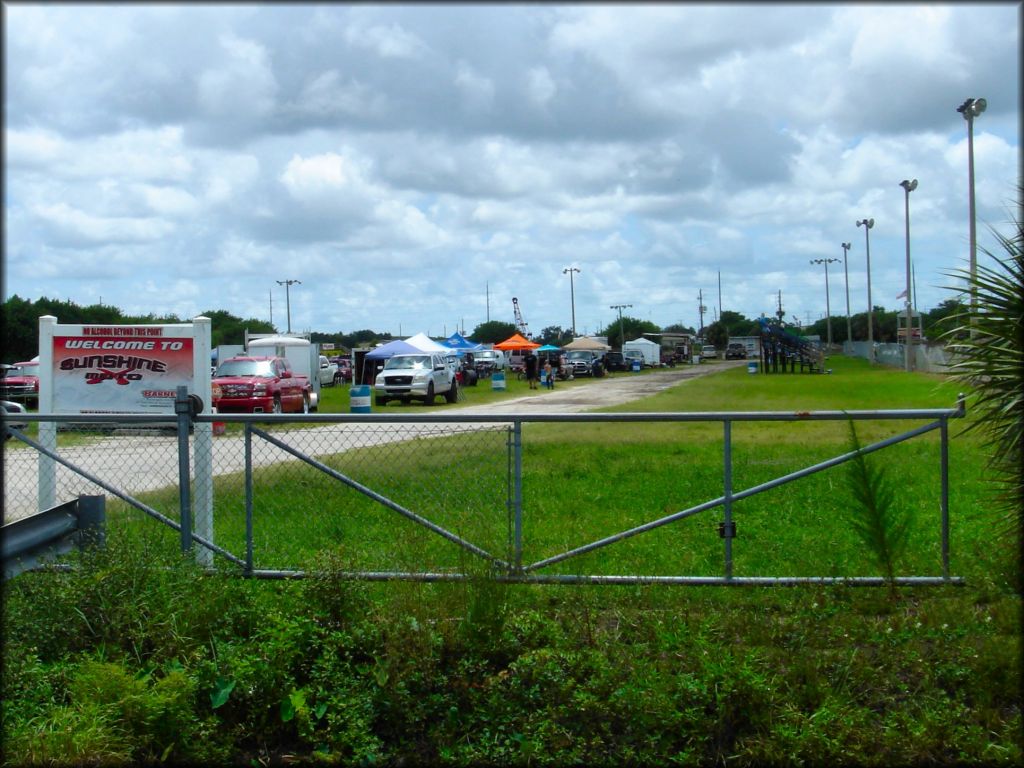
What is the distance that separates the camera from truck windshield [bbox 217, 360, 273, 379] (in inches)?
1009

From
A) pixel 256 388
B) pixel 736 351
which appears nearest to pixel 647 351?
pixel 736 351

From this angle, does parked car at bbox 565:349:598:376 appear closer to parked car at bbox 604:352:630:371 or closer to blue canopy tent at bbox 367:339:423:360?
parked car at bbox 604:352:630:371

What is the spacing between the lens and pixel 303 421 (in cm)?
688

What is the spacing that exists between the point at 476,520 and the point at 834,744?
10.2 ft

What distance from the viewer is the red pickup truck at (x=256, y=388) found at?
24438mm

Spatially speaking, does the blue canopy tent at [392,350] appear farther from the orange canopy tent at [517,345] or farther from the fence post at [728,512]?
the fence post at [728,512]

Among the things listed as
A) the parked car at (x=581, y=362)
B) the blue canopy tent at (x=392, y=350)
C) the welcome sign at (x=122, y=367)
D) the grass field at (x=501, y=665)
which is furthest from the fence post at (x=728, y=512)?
the parked car at (x=581, y=362)

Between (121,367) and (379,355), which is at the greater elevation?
(379,355)

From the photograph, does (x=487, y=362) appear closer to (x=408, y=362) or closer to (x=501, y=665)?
(x=408, y=362)

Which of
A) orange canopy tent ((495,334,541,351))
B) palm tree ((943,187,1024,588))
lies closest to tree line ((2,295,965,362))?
palm tree ((943,187,1024,588))

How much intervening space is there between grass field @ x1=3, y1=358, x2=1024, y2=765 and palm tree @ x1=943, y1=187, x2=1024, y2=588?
1.57 feet

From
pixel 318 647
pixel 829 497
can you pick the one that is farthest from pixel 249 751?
pixel 829 497

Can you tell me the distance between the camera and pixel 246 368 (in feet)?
84.7

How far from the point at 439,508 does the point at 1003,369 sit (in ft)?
12.8
